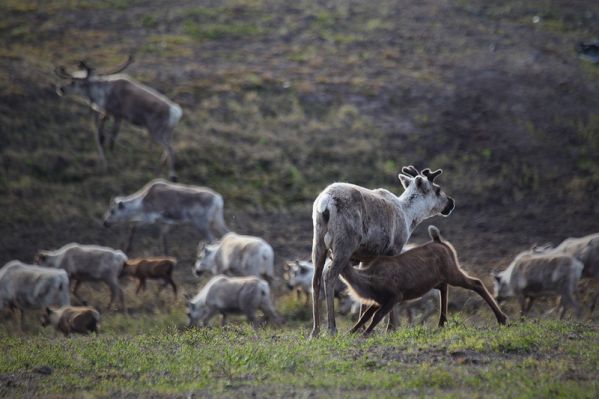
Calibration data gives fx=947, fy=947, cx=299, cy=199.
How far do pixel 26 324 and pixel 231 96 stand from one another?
55.5ft

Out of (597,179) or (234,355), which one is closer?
(234,355)

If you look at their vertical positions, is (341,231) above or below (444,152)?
above

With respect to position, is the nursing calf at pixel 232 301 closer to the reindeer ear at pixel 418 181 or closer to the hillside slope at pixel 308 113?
the reindeer ear at pixel 418 181

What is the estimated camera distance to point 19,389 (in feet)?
30.4

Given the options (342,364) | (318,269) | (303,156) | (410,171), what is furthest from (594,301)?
(303,156)

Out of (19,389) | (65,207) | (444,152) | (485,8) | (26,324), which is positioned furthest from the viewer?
(485,8)

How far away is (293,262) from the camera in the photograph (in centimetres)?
2109

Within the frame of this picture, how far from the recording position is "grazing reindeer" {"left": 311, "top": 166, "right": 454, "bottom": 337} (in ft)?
38.2

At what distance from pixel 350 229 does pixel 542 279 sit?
6.75 meters

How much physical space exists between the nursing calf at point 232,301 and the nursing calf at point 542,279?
4.41 meters

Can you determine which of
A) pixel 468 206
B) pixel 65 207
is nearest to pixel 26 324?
pixel 65 207

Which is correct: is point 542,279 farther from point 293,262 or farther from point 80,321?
point 80,321

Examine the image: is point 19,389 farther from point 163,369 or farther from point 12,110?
point 12,110

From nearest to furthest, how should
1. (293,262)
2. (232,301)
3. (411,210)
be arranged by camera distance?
(411,210) < (232,301) < (293,262)
